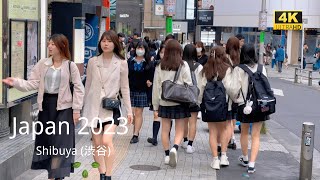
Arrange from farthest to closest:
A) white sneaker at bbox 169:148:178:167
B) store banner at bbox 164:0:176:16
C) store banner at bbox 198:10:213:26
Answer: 1. store banner at bbox 198:10:213:26
2. store banner at bbox 164:0:176:16
3. white sneaker at bbox 169:148:178:167

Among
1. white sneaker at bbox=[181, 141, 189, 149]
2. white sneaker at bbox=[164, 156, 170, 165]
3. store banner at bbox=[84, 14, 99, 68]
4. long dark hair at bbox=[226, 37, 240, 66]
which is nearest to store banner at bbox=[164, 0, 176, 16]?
store banner at bbox=[84, 14, 99, 68]

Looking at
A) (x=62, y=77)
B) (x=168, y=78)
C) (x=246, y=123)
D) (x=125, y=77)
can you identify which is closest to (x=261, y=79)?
(x=246, y=123)

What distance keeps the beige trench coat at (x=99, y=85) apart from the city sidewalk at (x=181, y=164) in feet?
3.56

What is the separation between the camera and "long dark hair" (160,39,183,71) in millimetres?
8367

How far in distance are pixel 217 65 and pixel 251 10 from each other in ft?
129

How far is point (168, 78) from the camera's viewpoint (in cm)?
840

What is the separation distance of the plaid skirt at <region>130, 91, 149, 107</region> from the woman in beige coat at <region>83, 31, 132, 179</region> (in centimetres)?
282

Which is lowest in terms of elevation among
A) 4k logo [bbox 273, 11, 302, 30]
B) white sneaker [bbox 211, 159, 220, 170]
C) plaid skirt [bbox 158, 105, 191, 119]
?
white sneaker [bbox 211, 159, 220, 170]

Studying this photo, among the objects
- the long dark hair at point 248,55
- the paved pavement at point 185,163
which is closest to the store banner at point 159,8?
the paved pavement at point 185,163

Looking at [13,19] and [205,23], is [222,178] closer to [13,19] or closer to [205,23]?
[13,19]

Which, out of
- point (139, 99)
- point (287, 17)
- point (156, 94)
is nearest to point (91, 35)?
point (139, 99)

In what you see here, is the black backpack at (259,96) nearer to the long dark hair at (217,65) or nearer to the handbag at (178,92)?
the long dark hair at (217,65)

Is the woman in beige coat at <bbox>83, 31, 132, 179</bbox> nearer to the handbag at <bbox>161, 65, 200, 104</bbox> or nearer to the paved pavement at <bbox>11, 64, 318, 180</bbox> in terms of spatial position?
the paved pavement at <bbox>11, 64, 318, 180</bbox>

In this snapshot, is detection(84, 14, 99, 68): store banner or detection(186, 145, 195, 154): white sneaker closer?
detection(186, 145, 195, 154): white sneaker
